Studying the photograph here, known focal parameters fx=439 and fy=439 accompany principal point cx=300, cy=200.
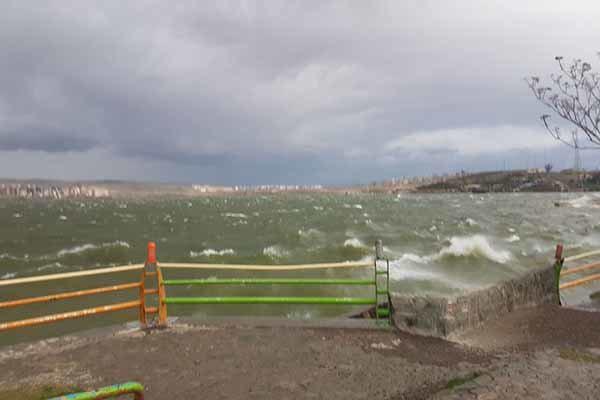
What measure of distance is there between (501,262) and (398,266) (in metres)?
6.63

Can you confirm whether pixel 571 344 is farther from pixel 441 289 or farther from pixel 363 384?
pixel 441 289

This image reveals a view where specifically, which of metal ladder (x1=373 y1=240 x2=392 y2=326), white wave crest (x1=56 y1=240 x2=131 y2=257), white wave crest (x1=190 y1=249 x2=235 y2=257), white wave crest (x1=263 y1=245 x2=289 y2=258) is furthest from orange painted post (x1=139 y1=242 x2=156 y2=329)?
white wave crest (x1=56 y1=240 x2=131 y2=257)

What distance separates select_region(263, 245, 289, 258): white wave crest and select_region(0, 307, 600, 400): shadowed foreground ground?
79.9 ft

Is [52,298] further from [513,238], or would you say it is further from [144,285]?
[513,238]

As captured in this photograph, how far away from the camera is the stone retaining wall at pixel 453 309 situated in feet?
21.7

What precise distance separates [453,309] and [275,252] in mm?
26478

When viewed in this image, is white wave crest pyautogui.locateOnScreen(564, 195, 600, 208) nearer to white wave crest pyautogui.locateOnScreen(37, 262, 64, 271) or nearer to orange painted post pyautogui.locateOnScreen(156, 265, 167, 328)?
white wave crest pyautogui.locateOnScreen(37, 262, 64, 271)

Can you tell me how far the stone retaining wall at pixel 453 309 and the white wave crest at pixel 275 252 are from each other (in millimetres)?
23765

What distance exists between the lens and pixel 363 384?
16.3 ft

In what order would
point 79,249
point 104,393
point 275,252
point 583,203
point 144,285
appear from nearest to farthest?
point 104,393 → point 144,285 → point 275,252 → point 79,249 → point 583,203

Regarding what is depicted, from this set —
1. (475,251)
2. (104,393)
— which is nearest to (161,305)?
(104,393)

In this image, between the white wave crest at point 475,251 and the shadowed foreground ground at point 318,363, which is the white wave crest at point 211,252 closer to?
the white wave crest at point 475,251

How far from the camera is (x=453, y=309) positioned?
6.70m

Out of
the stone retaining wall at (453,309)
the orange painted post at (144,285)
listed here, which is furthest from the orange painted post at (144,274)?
the stone retaining wall at (453,309)
